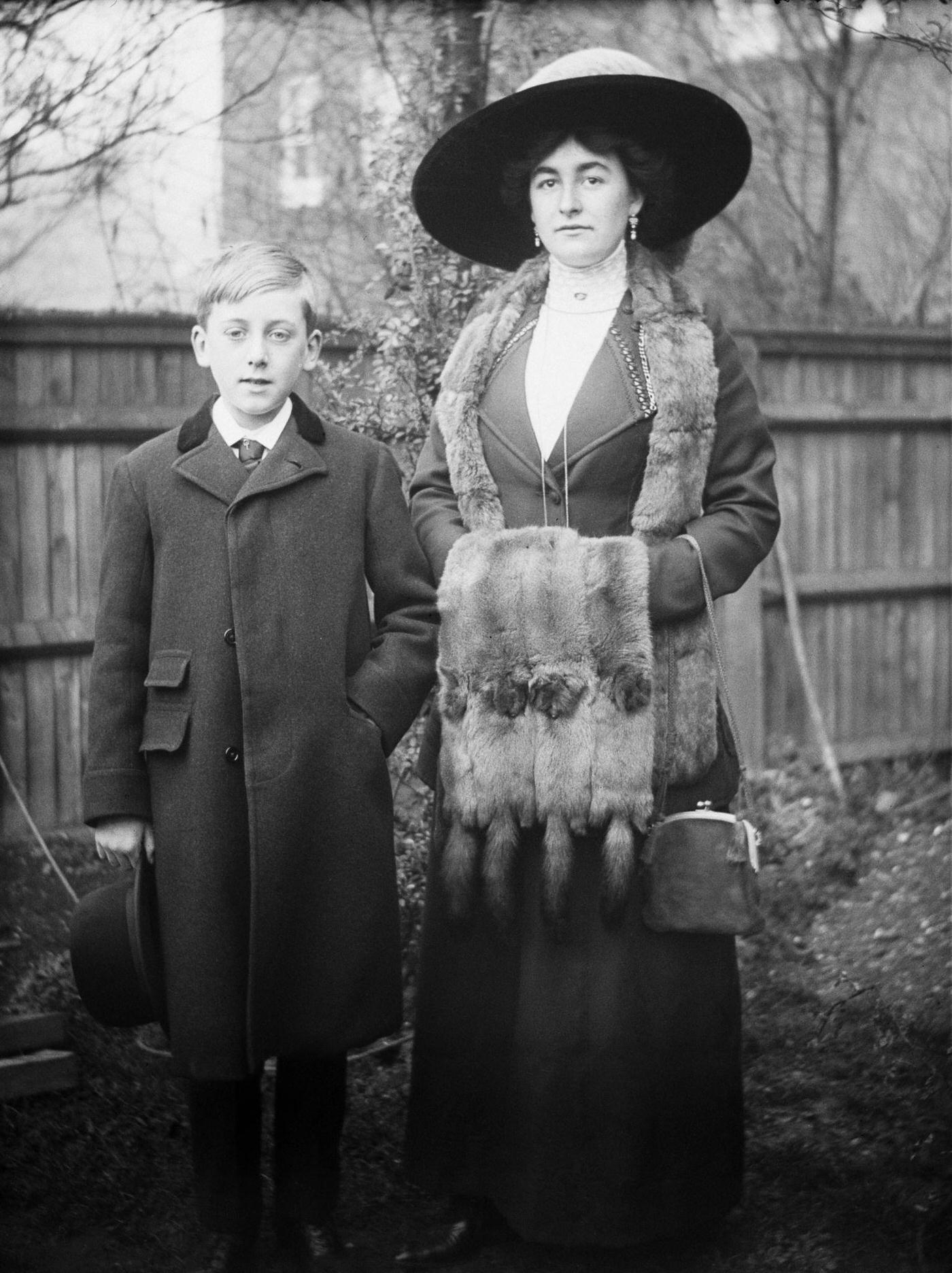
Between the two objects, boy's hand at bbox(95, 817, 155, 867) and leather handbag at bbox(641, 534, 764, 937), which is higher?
boy's hand at bbox(95, 817, 155, 867)

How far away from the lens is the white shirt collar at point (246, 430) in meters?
2.88

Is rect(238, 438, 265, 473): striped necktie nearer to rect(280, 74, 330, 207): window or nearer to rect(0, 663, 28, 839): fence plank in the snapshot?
rect(0, 663, 28, 839): fence plank

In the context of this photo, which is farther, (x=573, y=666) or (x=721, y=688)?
(x=721, y=688)

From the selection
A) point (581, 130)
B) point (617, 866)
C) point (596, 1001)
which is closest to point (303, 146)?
point (581, 130)

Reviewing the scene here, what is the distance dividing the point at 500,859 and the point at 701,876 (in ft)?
1.33

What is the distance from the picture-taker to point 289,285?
279 centimetres

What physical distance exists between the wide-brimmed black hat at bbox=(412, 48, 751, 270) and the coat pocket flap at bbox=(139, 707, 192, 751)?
1329mm

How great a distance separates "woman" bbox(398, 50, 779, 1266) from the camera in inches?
114

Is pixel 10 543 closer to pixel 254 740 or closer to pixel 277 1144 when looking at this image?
pixel 254 740

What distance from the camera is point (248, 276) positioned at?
276cm

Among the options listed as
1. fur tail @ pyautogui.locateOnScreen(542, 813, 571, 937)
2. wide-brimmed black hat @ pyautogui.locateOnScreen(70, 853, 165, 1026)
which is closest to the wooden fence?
wide-brimmed black hat @ pyautogui.locateOnScreen(70, 853, 165, 1026)

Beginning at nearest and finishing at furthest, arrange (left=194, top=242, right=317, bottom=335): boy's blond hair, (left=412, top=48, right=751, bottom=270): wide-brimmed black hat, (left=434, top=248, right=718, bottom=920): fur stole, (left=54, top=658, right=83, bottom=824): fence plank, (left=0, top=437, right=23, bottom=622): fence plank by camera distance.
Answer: (left=194, top=242, right=317, bottom=335): boy's blond hair
(left=434, top=248, right=718, bottom=920): fur stole
(left=412, top=48, right=751, bottom=270): wide-brimmed black hat
(left=0, top=437, right=23, bottom=622): fence plank
(left=54, top=658, right=83, bottom=824): fence plank

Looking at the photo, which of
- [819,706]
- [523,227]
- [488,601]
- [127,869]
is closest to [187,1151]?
[127,869]

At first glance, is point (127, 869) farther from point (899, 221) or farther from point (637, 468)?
point (899, 221)
